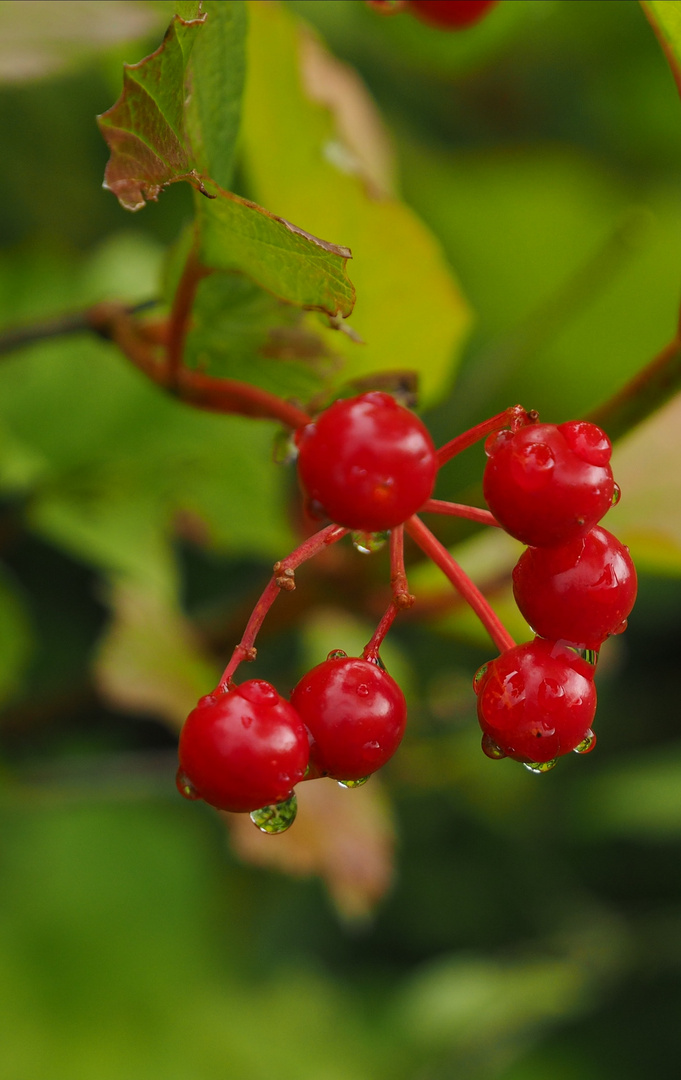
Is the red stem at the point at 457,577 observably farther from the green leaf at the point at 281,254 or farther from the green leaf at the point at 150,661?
the green leaf at the point at 150,661

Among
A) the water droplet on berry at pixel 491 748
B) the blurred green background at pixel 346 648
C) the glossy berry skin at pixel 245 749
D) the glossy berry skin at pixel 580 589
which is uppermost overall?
the glossy berry skin at pixel 580 589

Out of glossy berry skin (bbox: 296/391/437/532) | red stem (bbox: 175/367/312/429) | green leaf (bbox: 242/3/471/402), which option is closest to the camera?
glossy berry skin (bbox: 296/391/437/532)

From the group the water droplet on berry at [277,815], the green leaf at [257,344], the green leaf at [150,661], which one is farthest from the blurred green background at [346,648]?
the water droplet on berry at [277,815]

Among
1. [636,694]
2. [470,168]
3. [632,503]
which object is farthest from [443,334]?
[636,694]

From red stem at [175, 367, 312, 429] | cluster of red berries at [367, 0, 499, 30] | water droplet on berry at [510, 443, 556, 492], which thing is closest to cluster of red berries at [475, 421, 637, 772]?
water droplet on berry at [510, 443, 556, 492]

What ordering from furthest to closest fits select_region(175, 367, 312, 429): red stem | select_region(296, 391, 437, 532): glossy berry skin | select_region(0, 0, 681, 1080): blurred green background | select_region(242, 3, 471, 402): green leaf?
1. select_region(0, 0, 681, 1080): blurred green background
2. select_region(242, 3, 471, 402): green leaf
3. select_region(175, 367, 312, 429): red stem
4. select_region(296, 391, 437, 532): glossy berry skin

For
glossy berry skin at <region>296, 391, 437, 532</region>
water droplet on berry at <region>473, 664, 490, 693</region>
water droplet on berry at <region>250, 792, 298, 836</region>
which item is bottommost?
water droplet on berry at <region>250, 792, 298, 836</region>

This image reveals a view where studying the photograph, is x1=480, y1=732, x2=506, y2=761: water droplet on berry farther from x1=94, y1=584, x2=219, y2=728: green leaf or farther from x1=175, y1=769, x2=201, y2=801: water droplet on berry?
x1=94, y1=584, x2=219, y2=728: green leaf
